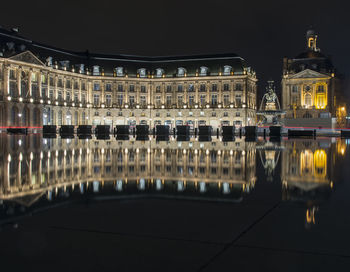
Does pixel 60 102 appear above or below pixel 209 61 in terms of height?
below

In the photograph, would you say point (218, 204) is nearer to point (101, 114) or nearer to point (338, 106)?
point (101, 114)

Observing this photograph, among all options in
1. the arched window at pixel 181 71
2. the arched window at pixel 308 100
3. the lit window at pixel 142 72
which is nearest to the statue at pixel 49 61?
the lit window at pixel 142 72

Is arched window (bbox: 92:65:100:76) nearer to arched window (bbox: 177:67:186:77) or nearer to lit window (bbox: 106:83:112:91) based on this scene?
lit window (bbox: 106:83:112:91)

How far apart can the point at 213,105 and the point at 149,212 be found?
3175 inches

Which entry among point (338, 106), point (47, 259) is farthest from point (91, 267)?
point (338, 106)

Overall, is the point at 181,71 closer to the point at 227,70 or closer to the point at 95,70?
the point at 227,70

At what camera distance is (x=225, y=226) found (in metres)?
3.22

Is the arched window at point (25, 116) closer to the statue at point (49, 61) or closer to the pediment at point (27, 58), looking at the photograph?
the pediment at point (27, 58)

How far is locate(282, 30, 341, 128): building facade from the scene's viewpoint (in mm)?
82062

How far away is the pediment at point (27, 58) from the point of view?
62.3 metres

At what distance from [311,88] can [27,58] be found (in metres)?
57.6

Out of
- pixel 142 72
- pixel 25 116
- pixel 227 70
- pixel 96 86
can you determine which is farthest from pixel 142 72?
pixel 25 116

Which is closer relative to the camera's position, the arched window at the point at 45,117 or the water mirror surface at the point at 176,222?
the water mirror surface at the point at 176,222

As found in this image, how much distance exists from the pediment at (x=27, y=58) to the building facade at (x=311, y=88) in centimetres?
5119
